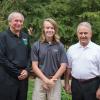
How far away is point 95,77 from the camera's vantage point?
6.32m

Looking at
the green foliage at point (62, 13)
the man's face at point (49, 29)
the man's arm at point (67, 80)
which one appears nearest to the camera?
the man's face at point (49, 29)

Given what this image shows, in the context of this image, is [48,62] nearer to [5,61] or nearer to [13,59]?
[13,59]

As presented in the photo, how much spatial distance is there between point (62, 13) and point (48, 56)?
5752 mm

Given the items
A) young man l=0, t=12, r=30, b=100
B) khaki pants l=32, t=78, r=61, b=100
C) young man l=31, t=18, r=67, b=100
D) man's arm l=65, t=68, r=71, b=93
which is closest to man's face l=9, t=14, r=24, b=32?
young man l=0, t=12, r=30, b=100

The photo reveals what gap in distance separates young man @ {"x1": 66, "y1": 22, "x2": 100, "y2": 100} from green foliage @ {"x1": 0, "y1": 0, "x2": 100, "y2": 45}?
16.5 feet

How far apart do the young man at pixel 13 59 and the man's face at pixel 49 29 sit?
0.40 m

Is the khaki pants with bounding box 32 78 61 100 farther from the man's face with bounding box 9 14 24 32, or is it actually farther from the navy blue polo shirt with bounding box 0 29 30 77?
the man's face with bounding box 9 14 24 32

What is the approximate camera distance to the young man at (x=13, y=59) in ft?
21.2

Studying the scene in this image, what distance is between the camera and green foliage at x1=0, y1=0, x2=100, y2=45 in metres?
11.5

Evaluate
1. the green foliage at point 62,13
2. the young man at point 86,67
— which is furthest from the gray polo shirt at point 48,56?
the green foliage at point 62,13

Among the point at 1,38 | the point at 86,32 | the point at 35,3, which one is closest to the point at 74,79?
the point at 86,32

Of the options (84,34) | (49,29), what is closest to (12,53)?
(49,29)

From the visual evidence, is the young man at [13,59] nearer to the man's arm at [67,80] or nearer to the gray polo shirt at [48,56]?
the gray polo shirt at [48,56]

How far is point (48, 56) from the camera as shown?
6.45 metres
